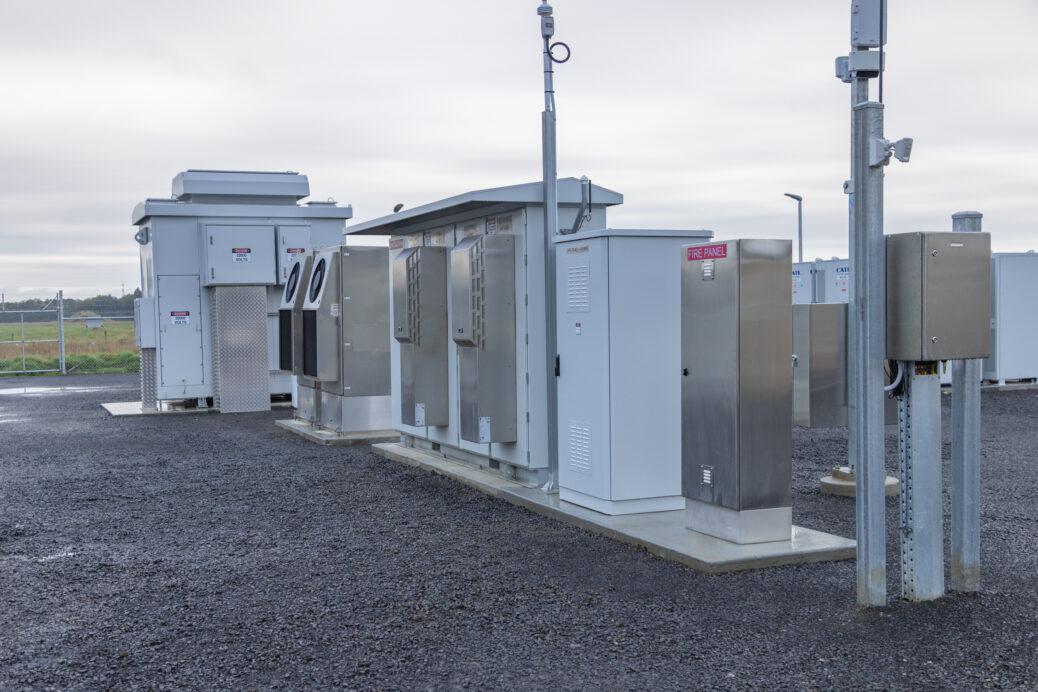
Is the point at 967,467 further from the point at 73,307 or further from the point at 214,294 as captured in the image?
the point at 73,307

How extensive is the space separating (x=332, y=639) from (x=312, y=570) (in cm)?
141

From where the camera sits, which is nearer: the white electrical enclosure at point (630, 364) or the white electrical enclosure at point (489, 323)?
the white electrical enclosure at point (630, 364)

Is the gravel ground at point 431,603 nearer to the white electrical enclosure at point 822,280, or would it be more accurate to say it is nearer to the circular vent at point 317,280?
the circular vent at point 317,280

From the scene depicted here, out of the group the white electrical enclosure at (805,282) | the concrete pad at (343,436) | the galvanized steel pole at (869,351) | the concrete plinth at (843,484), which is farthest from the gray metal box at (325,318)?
the white electrical enclosure at (805,282)

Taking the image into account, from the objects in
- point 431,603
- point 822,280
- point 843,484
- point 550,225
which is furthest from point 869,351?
point 822,280

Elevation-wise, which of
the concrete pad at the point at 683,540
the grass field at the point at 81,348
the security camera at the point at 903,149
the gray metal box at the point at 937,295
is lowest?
the concrete pad at the point at 683,540

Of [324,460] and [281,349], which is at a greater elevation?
[281,349]

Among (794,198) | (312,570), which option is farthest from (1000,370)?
(312,570)

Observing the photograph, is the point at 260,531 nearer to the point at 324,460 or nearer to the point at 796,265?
the point at 324,460

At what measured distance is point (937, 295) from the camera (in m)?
5.11

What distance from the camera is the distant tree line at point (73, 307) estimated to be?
27.6 m

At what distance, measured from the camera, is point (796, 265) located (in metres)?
22.4

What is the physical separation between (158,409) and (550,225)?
412 inches

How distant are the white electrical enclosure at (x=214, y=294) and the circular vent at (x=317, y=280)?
3.39 metres
